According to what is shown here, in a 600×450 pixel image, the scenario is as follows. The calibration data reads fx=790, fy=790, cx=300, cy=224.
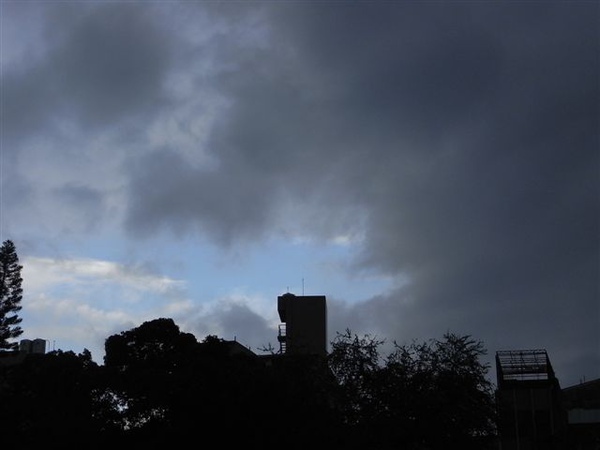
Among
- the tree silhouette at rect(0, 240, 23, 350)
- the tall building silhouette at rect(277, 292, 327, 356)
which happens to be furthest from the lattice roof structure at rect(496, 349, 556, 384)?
the tree silhouette at rect(0, 240, 23, 350)

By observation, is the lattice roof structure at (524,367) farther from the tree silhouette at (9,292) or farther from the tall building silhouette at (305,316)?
the tree silhouette at (9,292)

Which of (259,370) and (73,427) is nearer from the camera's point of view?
(73,427)

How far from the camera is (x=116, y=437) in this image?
4131 cm

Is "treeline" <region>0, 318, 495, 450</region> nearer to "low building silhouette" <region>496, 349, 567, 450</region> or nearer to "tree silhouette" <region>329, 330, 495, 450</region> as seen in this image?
"tree silhouette" <region>329, 330, 495, 450</region>

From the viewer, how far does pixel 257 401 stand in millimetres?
40000

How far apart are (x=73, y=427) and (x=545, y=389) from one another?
1891 inches

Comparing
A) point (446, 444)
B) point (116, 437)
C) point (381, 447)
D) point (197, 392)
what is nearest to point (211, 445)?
point (197, 392)

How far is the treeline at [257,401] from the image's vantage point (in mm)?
39250

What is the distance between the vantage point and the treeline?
3925 centimetres

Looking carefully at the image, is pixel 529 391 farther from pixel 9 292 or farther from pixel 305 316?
pixel 9 292

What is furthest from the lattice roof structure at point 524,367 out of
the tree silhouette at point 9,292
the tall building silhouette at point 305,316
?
the tree silhouette at point 9,292

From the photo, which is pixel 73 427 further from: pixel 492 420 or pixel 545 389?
pixel 545 389

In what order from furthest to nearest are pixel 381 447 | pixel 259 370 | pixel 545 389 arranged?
pixel 545 389
pixel 259 370
pixel 381 447

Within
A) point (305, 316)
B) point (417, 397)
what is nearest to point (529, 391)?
point (305, 316)
